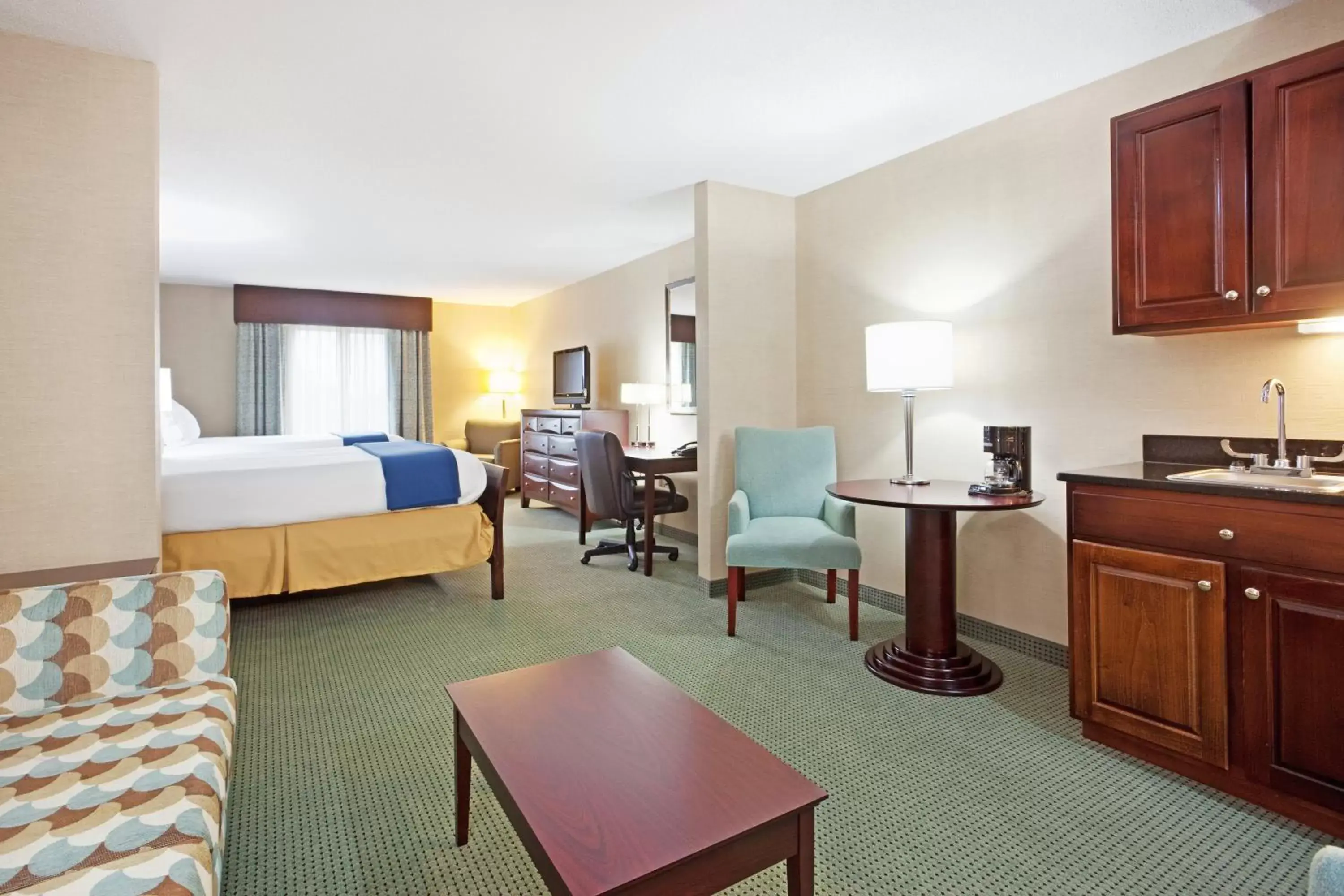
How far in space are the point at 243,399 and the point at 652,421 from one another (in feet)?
14.5

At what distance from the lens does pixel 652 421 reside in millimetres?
5641

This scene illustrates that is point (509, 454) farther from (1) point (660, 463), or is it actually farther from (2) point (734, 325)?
(2) point (734, 325)

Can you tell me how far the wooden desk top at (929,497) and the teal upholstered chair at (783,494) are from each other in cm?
34

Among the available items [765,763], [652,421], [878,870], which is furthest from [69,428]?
[652,421]

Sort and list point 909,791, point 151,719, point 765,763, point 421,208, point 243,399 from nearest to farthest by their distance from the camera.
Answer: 1. point 765,763
2. point 151,719
3. point 909,791
4. point 421,208
5. point 243,399

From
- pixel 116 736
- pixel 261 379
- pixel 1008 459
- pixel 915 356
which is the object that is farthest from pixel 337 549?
pixel 261 379

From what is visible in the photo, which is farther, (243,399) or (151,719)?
(243,399)

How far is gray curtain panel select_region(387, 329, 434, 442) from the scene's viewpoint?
762 centimetres

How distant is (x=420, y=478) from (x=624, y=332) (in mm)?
2850

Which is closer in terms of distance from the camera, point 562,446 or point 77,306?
point 77,306

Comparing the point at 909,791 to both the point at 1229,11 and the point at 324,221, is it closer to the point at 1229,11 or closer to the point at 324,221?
the point at 1229,11

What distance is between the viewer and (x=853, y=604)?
120 inches

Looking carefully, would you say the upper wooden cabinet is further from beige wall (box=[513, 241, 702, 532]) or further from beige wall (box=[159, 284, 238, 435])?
beige wall (box=[159, 284, 238, 435])

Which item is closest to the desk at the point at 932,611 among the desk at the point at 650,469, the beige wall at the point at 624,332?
the desk at the point at 650,469
